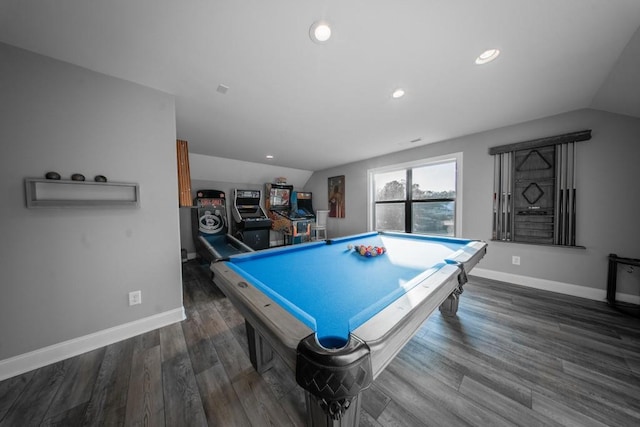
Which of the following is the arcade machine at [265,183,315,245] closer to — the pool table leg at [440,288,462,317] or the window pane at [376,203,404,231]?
the window pane at [376,203,404,231]

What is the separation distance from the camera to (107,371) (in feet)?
4.43

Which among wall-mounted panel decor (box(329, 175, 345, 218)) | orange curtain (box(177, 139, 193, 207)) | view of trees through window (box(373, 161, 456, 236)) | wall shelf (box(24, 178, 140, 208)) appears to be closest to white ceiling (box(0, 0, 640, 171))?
orange curtain (box(177, 139, 193, 207))

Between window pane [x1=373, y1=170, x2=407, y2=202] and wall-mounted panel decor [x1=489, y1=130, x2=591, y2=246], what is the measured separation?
1513mm

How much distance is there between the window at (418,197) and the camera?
341cm

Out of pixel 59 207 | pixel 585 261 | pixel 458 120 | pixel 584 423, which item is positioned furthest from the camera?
pixel 458 120

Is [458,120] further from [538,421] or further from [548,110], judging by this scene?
[538,421]

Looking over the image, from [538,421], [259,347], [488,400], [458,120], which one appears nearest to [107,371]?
[259,347]

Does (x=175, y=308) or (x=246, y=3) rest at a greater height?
(x=246, y=3)

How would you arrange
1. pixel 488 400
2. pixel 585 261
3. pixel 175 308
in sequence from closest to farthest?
pixel 488 400
pixel 175 308
pixel 585 261

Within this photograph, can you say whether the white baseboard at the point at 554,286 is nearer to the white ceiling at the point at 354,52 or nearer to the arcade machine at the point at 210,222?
the white ceiling at the point at 354,52

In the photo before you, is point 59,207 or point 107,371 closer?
point 107,371

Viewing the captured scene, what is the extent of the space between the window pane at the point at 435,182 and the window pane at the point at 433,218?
158 mm

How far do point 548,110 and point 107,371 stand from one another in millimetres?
4945

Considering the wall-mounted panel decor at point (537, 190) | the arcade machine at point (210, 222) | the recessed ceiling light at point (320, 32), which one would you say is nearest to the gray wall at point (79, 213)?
the recessed ceiling light at point (320, 32)
